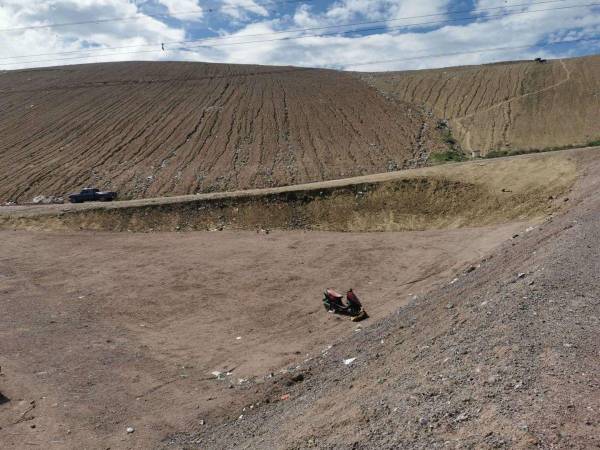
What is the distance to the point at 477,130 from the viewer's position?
4588 cm

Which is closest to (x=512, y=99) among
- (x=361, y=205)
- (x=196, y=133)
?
(x=196, y=133)

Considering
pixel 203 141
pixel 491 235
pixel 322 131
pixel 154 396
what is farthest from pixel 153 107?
pixel 154 396

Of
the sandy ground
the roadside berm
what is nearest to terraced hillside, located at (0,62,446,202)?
the roadside berm

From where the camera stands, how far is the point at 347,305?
14680 mm

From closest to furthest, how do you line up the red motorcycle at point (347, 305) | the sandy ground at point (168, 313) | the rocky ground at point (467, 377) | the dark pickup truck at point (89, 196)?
the rocky ground at point (467, 377) → the sandy ground at point (168, 313) → the red motorcycle at point (347, 305) → the dark pickup truck at point (89, 196)

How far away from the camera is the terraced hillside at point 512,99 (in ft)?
142

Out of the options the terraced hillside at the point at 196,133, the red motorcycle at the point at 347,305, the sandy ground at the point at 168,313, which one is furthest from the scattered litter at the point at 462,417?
the terraced hillside at the point at 196,133

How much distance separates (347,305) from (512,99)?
4488 cm

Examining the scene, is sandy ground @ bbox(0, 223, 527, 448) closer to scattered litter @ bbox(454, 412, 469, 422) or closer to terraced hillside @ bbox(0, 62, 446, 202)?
scattered litter @ bbox(454, 412, 469, 422)

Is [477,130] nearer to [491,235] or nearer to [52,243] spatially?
[491,235]

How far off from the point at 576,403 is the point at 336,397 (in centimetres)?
383

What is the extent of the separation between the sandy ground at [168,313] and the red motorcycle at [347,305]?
39 cm

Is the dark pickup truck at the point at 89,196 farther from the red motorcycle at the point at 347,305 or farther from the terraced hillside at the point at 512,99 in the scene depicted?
the terraced hillside at the point at 512,99

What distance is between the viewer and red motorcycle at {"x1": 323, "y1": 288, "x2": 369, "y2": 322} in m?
14.1
